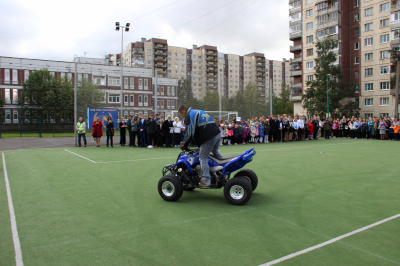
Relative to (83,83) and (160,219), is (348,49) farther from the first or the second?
(160,219)

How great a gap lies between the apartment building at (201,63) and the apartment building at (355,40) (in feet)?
84.7

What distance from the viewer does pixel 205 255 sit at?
3.85 metres

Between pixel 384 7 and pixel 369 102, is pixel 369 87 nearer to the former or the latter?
pixel 369 102

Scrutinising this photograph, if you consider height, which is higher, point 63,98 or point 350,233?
point 63,98

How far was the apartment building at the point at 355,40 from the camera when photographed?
2164 inches

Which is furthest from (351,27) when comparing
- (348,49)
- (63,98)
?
(63,98)

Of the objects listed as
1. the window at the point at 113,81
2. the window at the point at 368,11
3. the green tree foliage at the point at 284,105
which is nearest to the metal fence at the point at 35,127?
the window at the point at 113,81

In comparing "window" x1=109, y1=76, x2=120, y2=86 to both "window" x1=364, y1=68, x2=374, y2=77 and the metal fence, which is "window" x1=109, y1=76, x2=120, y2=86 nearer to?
the metal fence

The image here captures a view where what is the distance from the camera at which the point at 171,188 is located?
6.46 meters

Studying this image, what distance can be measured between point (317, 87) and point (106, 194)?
53554 millimetres

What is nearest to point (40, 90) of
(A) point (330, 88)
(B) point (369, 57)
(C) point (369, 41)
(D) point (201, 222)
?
(A) point (330, 88)

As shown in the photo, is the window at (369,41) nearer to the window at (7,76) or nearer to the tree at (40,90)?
the tree at (40,90)

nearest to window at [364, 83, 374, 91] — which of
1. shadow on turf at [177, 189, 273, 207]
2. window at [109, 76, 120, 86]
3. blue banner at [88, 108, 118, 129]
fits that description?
window at [109, 76, 120, 86]

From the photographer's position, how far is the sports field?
12.6ft
